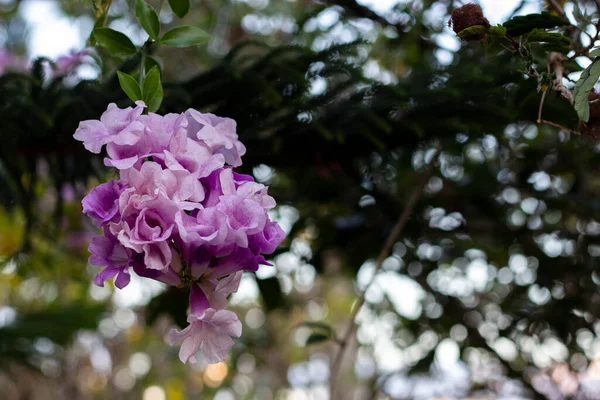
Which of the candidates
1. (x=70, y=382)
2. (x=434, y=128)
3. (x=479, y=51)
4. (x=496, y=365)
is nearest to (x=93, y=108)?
(x=434, y=128)

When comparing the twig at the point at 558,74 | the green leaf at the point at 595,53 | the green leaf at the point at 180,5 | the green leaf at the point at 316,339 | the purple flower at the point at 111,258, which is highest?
the green leaf at the point at 595,53

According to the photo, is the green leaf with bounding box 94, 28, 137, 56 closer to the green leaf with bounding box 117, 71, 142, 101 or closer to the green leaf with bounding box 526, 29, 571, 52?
the green leaf with bounding box 117, 71, 142, 101

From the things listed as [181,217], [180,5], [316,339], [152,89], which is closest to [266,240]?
[181,217]

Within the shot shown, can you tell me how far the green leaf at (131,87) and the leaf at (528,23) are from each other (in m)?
0.33

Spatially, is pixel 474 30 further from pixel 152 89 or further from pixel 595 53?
pixel 152 89

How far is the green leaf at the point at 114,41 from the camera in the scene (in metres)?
0.54

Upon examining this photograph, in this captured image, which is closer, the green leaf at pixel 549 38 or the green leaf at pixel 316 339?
A: the green leaf at pixel 549 38

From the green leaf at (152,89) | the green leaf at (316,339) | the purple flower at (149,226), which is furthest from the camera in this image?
the green leaf at (316,339)

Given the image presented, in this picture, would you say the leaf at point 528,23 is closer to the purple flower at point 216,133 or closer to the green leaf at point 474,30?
the green leaf at point 474,30

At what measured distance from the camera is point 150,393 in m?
3.31

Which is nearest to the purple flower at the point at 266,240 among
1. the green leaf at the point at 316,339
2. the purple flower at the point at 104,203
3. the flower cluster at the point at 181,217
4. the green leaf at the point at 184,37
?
the flower cluster at the point at 181,217

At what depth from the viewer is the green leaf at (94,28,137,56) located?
54 cm

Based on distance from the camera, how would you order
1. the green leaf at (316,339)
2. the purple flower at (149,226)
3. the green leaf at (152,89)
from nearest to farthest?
the purple flower at (149,226)
the green leaf at (152,89)
the green leaf at (316,339)

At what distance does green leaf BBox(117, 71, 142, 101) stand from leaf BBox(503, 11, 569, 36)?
0.33 meters
